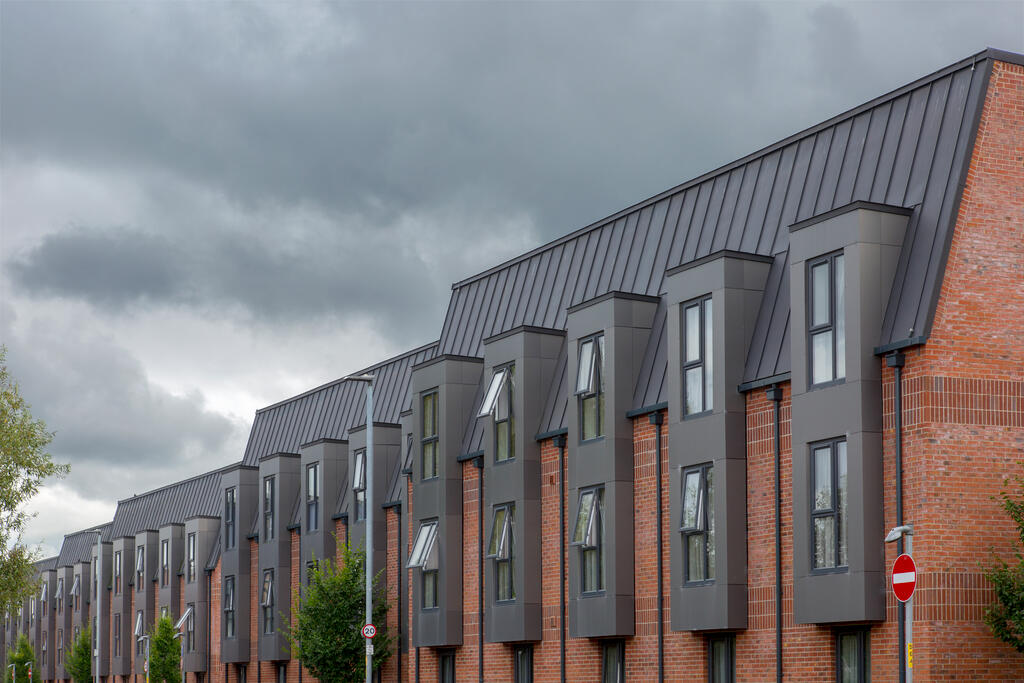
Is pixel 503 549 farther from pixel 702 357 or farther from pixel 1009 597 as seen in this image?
pixel 1009 597

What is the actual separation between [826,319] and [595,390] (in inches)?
291

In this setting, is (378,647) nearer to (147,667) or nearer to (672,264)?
(672,264)

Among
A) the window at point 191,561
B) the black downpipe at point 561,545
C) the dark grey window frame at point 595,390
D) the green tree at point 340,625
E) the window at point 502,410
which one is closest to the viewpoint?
the dark grey window frame at point 595,390

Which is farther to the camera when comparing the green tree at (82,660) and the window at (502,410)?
the green tree at (82,660)

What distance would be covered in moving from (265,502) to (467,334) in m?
13.4

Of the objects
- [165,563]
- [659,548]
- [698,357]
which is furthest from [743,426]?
[165,563]

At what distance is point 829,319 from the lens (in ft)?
80.5

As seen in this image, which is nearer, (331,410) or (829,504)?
(829,504)

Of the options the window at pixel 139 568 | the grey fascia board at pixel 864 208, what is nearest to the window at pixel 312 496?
the grey fascia board at pixel 864 208

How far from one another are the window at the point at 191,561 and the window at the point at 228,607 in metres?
6.71

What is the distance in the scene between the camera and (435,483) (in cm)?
3722

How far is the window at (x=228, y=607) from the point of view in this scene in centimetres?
5375

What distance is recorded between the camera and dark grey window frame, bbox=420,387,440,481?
3778cm

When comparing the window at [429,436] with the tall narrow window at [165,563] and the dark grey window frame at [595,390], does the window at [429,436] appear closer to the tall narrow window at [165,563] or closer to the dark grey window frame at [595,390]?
the dark grey window frame at [595,390]
